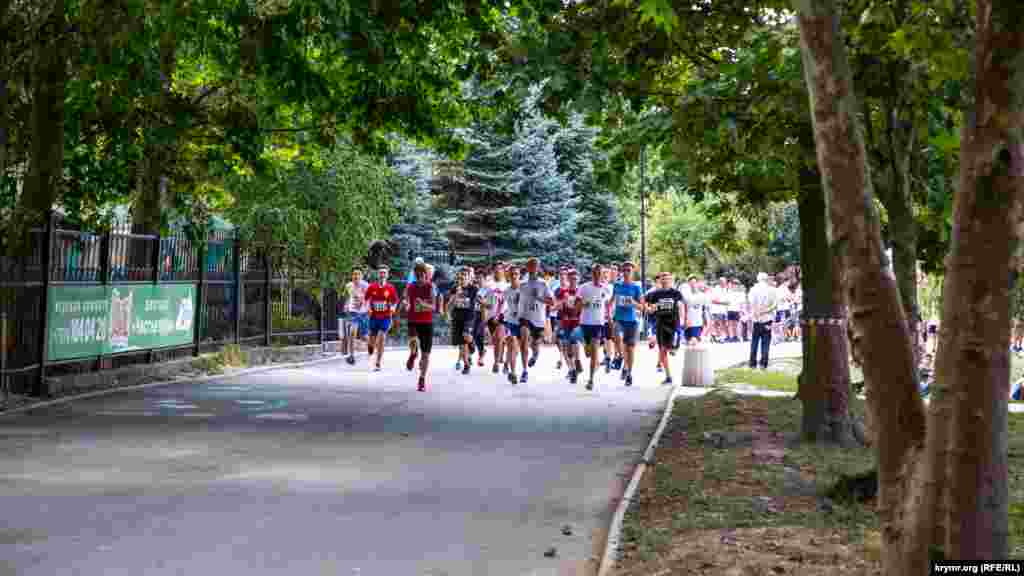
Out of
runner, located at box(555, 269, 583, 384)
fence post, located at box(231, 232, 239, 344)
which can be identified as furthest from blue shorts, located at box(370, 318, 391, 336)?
fence post, located at box(231, 232, 239, 344)

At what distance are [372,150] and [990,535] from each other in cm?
1589

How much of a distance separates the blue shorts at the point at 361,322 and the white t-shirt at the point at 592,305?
6986mm

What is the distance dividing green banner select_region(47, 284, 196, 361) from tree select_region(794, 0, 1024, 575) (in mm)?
14655

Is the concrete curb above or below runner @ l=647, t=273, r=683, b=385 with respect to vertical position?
below

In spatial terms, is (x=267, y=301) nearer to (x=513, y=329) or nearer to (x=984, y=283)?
(x=513, y=329)

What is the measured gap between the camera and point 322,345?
3084 cm

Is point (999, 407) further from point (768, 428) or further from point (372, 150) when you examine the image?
point (372, 150)

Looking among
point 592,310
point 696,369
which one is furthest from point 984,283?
point 696,369

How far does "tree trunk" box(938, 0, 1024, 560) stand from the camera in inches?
188

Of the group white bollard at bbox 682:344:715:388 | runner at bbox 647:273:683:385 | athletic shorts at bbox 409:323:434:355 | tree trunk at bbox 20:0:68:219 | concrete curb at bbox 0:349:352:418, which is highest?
tree trunk at bbox 20:0:68:219

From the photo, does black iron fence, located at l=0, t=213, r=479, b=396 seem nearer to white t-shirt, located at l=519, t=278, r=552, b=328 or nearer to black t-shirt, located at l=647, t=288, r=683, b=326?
white t-shirt, located at l=519, t=278, r=552, b=328

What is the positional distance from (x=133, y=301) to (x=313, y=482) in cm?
1140

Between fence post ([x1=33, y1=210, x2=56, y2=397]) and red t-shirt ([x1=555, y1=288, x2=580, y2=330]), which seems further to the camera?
red t-shirt ([x1=555, y1=288, x2=580, y2=330])

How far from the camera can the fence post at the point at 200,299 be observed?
24.5 meters
